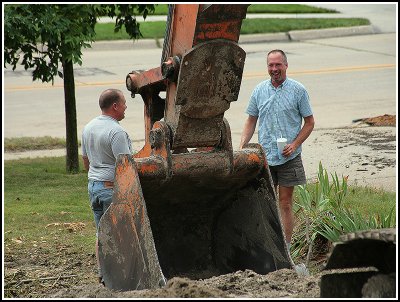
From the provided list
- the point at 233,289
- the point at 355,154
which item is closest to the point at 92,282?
the point at 233,289

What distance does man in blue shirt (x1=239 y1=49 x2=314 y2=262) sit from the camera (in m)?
8.62

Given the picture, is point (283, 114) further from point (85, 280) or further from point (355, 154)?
point (355, 154)

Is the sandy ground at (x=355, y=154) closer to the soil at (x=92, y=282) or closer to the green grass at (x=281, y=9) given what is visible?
the soil at (x=92, y=282)

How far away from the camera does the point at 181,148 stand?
24.4 ft

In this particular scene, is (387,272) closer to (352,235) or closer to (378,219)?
(352,235)

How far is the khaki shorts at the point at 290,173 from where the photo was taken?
8.63 meters

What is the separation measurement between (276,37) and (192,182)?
53.0 feet

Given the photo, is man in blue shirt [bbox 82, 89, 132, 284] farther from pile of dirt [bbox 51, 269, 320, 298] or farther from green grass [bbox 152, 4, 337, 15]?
green grass [bbox 152, 4, 337, 15]

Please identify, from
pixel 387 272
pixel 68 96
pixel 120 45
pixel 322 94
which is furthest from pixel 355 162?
pixel 120 45

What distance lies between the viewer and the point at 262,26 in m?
23.8

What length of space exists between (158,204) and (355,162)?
532 centimetres

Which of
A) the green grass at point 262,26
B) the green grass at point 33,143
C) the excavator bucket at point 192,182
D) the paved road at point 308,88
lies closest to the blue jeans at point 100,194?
the excavator bucket at point 192,182

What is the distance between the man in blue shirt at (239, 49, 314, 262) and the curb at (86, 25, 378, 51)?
555 inches

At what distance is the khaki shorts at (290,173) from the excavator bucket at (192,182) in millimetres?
708
